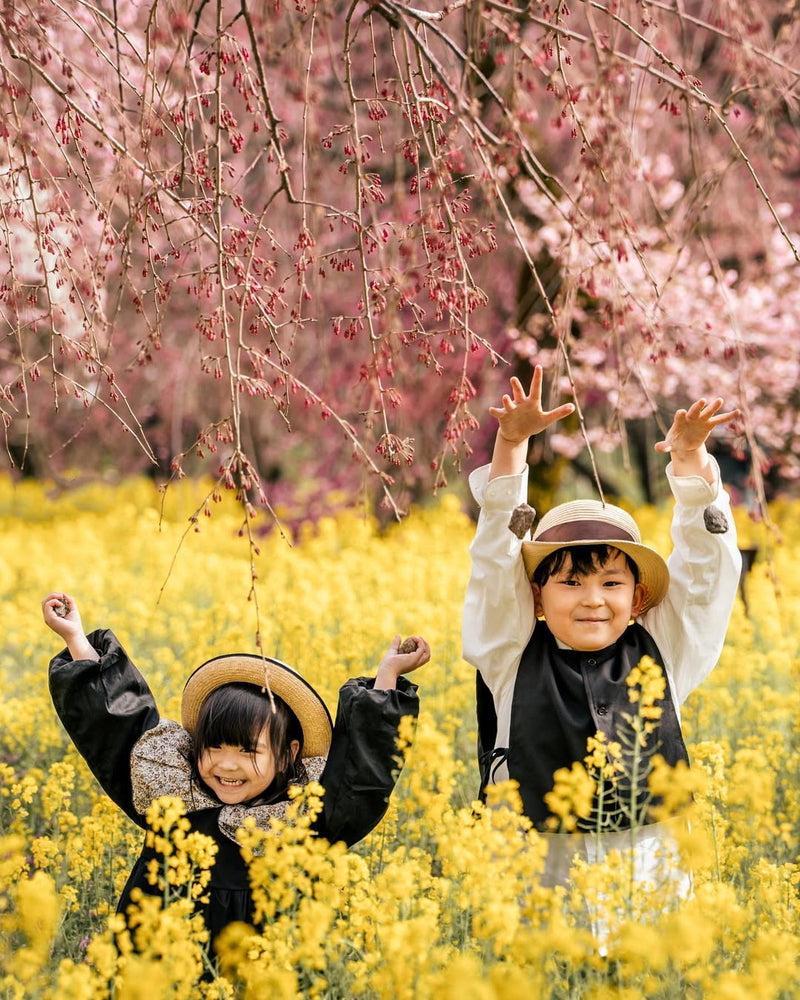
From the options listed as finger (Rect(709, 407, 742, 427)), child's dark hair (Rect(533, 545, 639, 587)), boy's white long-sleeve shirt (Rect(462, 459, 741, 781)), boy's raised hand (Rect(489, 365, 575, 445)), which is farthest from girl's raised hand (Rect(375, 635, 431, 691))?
finger (Rect(709, 407, 742, 427))

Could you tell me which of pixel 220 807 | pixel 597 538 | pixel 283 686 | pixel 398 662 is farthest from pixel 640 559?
pixel 220 807

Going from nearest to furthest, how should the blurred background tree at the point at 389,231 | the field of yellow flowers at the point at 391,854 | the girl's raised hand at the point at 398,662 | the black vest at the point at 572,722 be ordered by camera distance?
the field of yellow flowers at the point at 391,854
the blurred background tree at the point at 389,231
the black vest at the point at 572,722
the girl's raised hand at the point at 398,662

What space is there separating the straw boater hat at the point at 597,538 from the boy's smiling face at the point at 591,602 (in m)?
0.05

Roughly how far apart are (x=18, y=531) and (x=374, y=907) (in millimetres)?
8744

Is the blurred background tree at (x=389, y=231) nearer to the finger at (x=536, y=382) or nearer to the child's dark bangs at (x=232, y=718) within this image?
the finger at (x=536, y=382)

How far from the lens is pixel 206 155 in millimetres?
2703

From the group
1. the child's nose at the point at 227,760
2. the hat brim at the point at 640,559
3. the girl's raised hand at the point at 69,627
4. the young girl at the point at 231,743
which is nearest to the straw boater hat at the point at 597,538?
the hat brim at the point at 640,559

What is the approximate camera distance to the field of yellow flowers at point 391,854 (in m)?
2.05

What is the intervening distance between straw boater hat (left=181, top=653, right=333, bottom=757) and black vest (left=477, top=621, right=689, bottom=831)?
1.40ft

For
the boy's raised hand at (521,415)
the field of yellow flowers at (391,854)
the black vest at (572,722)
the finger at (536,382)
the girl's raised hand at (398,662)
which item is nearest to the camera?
the field of yellow flowers at (391,854)

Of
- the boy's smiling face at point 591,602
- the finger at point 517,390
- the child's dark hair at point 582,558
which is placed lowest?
the boy's smiling face at point 591,602

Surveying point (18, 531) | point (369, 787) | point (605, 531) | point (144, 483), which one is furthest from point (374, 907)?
point (144, 483)

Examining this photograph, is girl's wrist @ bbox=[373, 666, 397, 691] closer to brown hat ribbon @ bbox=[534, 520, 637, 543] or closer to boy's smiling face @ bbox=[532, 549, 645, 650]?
boy's smiling face @ bbox=[532, 549, 645, 650]

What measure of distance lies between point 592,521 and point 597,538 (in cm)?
6
